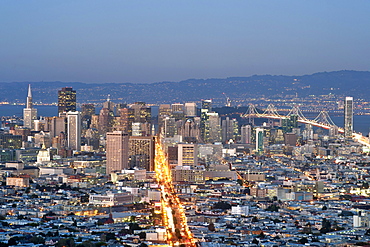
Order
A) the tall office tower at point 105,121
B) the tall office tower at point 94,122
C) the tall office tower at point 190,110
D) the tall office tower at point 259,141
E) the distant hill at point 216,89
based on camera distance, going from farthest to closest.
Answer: the distant hill at point 216,89
the tall office tower at point 190,110
the tall office tower at point 94,122
the tall office tower at point 105,121
the tall office tower at point 259,141

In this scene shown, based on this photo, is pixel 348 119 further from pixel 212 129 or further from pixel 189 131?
pixel 189 131

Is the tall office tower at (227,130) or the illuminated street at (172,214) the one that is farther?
the tall office tower at (227,130)

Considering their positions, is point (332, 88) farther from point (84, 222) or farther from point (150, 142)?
point (84, 222)

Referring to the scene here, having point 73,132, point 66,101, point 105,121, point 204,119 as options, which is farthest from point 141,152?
point 66,101

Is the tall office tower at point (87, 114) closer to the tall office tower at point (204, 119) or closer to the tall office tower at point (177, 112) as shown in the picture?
the tall office tower at point (177, 112)

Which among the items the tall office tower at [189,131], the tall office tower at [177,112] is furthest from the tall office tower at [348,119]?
the tall office tower at [189,131]

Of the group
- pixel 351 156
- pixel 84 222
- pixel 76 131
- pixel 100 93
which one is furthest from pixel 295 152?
pixel 100 93

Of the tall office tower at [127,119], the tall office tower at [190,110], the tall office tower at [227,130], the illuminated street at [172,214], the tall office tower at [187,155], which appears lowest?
the illuminated street at [172,214]
